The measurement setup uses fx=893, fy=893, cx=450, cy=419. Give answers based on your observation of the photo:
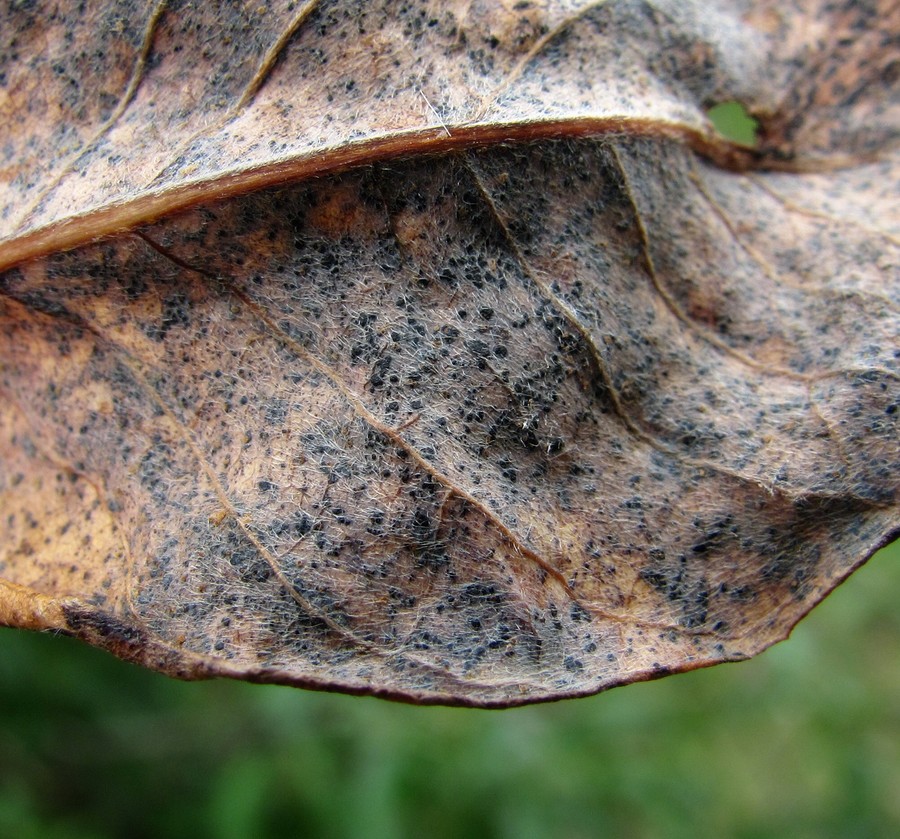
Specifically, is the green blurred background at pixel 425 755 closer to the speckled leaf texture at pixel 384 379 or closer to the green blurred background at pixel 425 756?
the green blurred background at pixel 425 756

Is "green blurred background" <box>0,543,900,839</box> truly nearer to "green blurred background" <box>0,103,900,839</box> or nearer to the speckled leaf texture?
"green blurred background" <box>0,103,900,839</box>

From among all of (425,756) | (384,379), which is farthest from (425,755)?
(384,379)

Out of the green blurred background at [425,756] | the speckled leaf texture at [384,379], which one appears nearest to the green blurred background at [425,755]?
the green blurred background at [425,756]

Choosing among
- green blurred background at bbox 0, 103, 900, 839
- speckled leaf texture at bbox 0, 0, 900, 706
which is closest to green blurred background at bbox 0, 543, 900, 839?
green blurred background at bbox 0, 103, 900, 839

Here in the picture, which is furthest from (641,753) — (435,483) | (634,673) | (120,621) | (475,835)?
(120,621)

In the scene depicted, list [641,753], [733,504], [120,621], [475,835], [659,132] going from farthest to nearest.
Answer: [641,753] → [475,835] → [659,132] → [733,504] → [120,621]

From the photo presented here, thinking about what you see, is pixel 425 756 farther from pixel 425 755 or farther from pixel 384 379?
pixel 384 379

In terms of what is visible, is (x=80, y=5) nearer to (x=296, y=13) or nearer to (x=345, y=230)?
(x=296, y=13)
